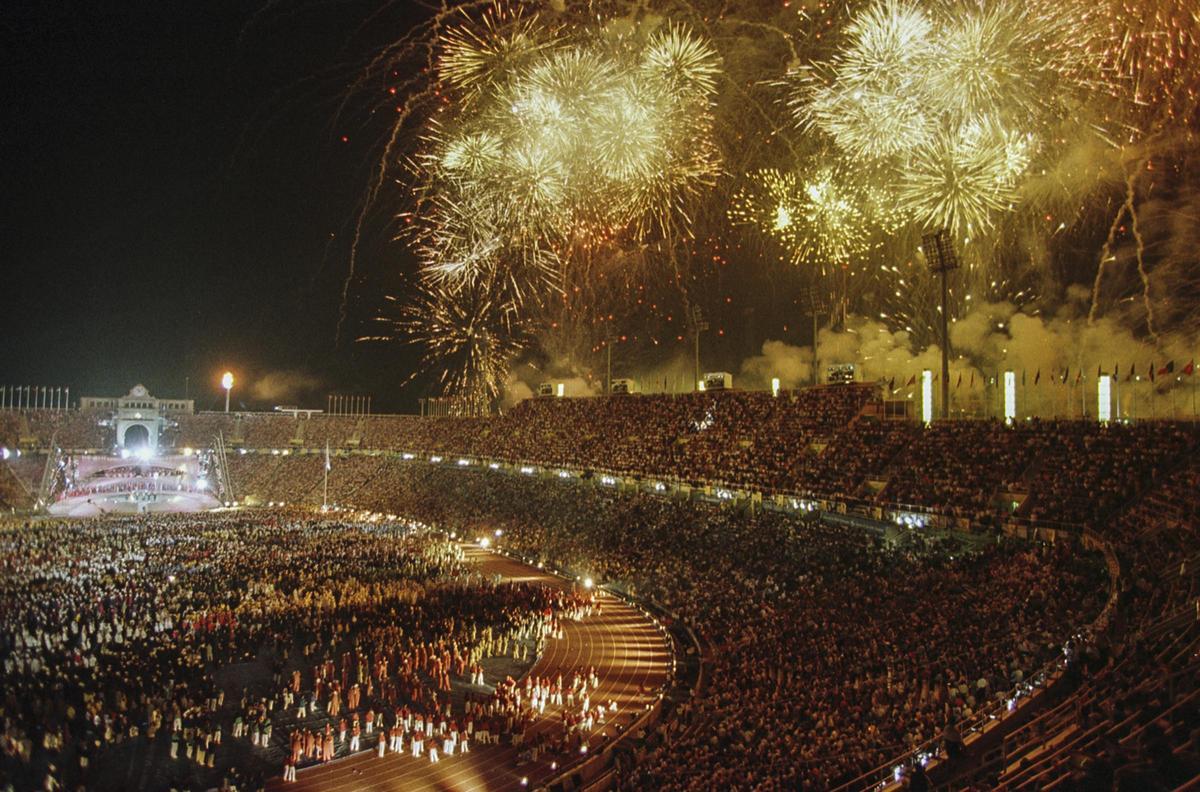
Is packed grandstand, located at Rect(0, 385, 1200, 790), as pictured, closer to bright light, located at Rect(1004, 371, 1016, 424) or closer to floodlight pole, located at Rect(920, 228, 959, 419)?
floodlight pole, located at Rect(920, 228, 959, 419)

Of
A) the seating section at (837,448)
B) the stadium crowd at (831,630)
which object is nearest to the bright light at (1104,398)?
the seating section at (837,448)

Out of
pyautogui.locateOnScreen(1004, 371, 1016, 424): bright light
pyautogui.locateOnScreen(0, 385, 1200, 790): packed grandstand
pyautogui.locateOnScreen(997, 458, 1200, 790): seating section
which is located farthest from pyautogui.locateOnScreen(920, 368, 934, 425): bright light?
pyautogui.locateOnScreen(997, 458, 1200, 790): seating section

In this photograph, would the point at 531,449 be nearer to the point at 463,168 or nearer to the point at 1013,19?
the point at 463,168

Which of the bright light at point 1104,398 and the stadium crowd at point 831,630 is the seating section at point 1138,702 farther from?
the bright light at point 1104,398

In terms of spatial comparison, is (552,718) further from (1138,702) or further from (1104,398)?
(1104,398)

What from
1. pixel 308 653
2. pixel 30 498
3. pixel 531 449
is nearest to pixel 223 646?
pixel 308 653
